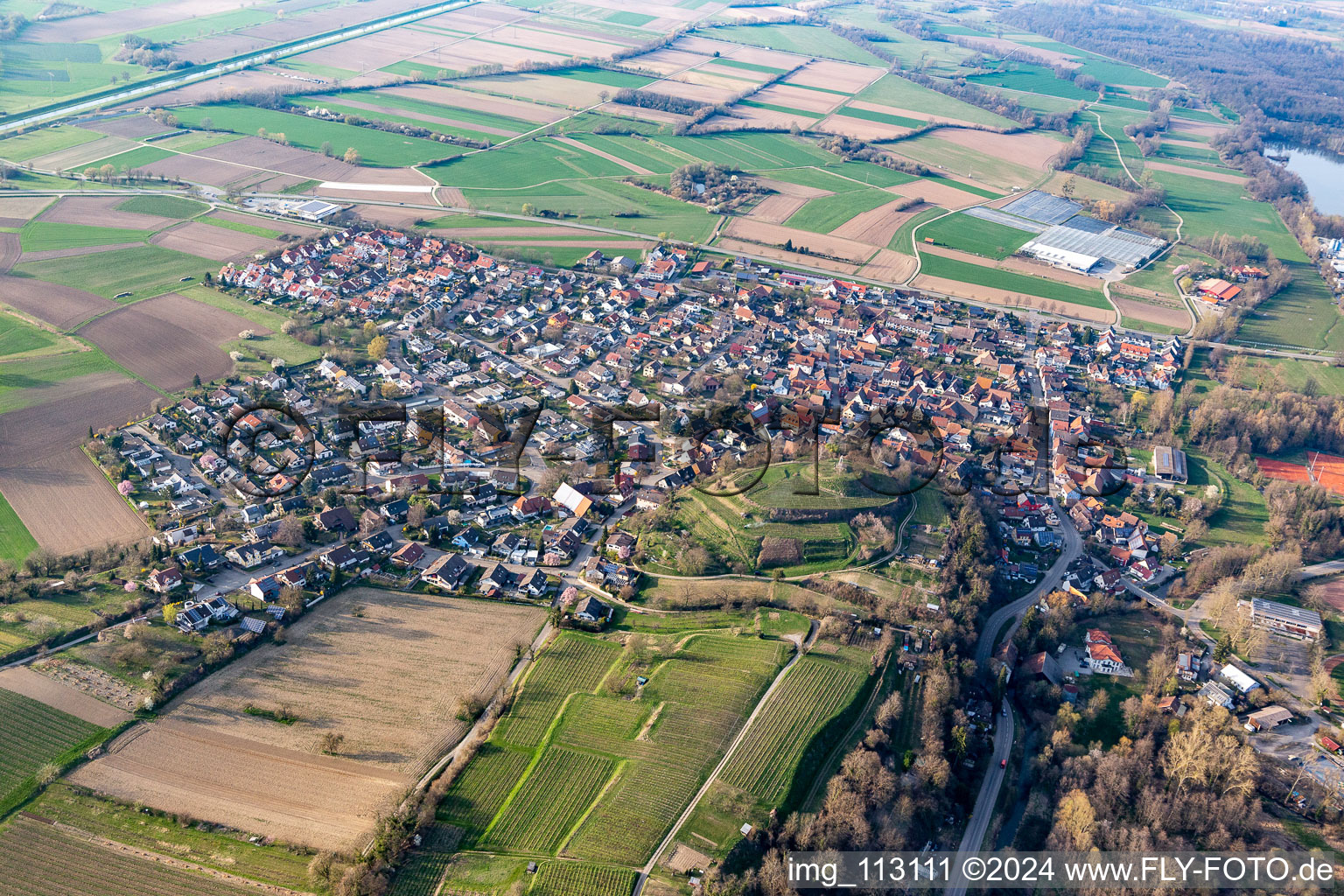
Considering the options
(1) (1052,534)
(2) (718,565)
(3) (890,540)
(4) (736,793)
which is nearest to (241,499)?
(2) (718,565)

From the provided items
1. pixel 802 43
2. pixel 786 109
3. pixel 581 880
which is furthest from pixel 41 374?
pixel 802 43

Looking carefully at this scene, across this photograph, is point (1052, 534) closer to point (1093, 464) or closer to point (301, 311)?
point (1093, 464)

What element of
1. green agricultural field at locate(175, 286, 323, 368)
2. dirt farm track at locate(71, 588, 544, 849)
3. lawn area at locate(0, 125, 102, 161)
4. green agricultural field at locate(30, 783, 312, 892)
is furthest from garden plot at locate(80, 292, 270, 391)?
lawn area at locate(0, 125, 102, 161)

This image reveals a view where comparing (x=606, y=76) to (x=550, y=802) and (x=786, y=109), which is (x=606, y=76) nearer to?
(x=786, y=109)

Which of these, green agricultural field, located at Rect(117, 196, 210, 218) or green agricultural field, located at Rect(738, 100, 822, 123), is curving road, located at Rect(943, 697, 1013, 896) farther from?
green agricultural field, located at Rect(738, 100, 822, 123)

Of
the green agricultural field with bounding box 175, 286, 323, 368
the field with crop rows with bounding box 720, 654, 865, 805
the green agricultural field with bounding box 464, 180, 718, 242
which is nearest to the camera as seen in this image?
the field with crop rows with bounding box 720, 654, 865, 805

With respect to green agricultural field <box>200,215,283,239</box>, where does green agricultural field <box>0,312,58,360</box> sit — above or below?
below
